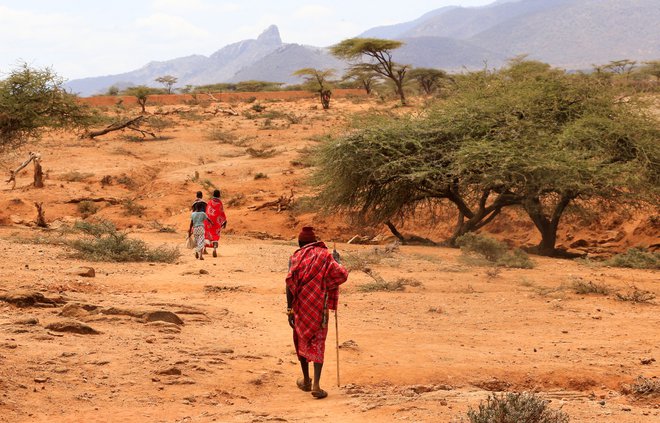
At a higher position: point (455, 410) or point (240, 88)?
point (240, 88)

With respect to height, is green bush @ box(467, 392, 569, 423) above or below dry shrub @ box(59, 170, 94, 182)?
below

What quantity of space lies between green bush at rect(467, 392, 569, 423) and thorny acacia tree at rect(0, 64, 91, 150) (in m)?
17.5

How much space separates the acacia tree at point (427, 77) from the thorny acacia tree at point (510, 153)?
4002 cm

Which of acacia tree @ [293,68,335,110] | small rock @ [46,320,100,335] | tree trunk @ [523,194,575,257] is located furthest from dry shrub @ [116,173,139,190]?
acacia tree @ [293,68,335,110]

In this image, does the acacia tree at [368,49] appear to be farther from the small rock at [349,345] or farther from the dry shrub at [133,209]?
the small rock at [349,345]

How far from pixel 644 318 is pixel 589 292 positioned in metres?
1.64

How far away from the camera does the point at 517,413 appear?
4984mm

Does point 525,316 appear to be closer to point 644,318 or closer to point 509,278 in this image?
point 644,318

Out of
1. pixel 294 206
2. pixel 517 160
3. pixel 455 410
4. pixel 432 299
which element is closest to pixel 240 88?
pixel 294 206

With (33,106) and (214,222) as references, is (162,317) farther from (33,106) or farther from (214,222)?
(33,106)

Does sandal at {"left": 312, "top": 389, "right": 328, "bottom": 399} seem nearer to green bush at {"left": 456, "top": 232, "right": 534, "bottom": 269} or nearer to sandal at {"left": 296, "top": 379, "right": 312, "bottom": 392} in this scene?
sandal at {"left": 296, "top": 379, "right": 312, "bottom": 392}

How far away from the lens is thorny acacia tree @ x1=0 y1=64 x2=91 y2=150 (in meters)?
19.8

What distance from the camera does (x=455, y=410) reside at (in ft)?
18.8

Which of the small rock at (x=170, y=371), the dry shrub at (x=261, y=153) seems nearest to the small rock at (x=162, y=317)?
the small rock at (x=170, y=371)
